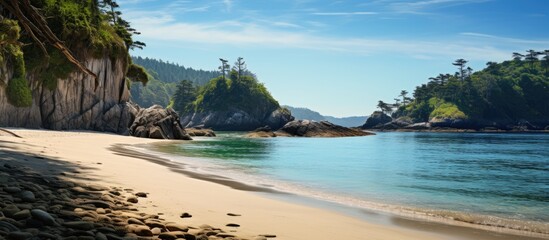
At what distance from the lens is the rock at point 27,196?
542 centimetres

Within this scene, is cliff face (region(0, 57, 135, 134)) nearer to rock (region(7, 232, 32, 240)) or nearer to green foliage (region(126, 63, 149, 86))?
green foliage (region(126, 63, 149, 86))

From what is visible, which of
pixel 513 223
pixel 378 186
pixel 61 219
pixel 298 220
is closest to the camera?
pixel 61 219

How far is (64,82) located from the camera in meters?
47.1

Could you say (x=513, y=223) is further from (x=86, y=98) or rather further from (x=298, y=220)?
(x=86, y=98)

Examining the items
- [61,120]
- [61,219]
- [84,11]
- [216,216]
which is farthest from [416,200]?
[84,11]

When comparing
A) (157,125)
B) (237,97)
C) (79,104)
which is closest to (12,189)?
(157,125)

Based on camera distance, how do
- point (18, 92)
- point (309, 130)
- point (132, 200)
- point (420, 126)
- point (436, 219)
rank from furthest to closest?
1. point (420, 126)
2. point (309, 130)
3. point (18, 92)
4. point (436, 219)
5. point (132, 200)

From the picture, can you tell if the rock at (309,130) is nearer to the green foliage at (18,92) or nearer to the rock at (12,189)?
the green foliage at (18,92)

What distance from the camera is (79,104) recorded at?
4906 cm

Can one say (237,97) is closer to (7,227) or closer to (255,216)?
(255,216)

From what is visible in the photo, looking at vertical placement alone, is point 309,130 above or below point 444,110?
below

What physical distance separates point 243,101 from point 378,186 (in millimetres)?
135247

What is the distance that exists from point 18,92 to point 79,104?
30.0ft

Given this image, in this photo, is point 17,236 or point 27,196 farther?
point 27,196
